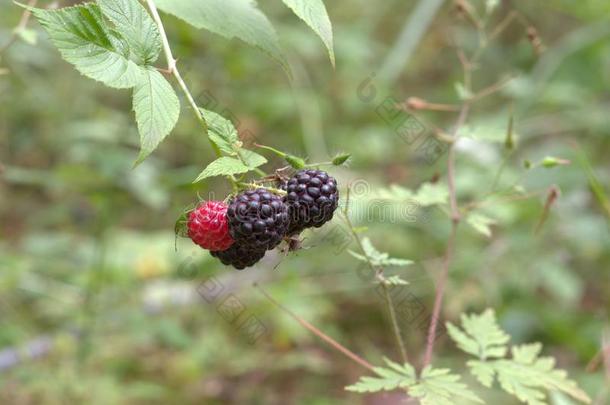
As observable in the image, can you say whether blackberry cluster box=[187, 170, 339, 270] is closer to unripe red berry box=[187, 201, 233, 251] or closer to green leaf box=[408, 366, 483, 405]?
unripe red berry box=[187, 201, 233, 251]

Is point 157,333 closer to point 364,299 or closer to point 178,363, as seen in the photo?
point 178,363

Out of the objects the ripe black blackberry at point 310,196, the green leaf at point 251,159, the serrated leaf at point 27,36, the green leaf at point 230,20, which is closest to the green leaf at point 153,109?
the green leaf at point 251,159

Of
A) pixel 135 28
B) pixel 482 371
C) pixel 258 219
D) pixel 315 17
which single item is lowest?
pixel 482 371

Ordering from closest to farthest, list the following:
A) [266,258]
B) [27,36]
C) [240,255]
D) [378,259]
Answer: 1. [240,255]
2. [378,259]
3. [27,36]
4. [266,258]

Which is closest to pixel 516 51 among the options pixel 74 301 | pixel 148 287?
pixel 148 287

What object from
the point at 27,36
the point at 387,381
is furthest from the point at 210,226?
the point at 27,36

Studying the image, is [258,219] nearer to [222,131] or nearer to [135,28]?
[222,131]

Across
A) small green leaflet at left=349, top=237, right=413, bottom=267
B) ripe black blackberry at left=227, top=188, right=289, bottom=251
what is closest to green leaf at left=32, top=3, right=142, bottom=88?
ripe black blackberry at left=227, top=188, right=289, bottom=251
